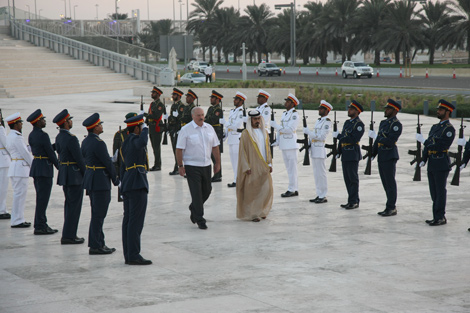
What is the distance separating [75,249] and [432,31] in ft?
191

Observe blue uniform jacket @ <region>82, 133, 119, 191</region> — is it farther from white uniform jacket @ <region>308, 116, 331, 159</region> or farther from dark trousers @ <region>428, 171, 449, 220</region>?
dark trousers @ <region>428, 171, 449, 220</region>

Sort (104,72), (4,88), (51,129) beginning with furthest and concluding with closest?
(104,72) < (4,88) < (51,129)

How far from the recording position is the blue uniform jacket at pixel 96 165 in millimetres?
9008

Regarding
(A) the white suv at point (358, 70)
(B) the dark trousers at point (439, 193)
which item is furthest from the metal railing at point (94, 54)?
(B) the dark trousers at point (439, 193)

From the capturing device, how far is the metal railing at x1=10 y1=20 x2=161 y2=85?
47281 millimetres

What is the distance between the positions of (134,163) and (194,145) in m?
1.98

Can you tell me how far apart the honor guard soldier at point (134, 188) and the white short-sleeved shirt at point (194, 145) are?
5.93ft

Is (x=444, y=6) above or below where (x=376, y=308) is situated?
above

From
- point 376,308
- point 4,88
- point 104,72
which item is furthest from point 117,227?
point 104,72

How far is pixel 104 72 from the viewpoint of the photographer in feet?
155

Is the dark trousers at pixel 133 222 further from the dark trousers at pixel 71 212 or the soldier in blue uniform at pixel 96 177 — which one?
the dark trousers at pixel 71 212

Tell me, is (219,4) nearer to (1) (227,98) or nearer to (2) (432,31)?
(2) (432,31)

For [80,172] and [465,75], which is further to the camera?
[465,75]

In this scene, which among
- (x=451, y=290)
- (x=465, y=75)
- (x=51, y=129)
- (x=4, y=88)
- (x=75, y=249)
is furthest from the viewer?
(x=465, y=75)
